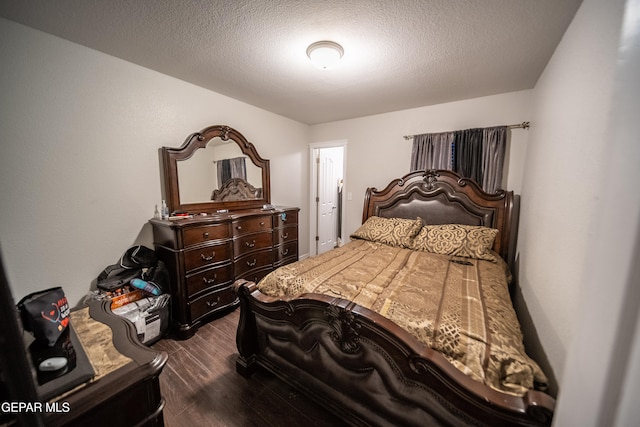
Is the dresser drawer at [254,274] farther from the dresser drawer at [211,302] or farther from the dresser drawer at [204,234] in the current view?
the dresser drawer at [204,234]

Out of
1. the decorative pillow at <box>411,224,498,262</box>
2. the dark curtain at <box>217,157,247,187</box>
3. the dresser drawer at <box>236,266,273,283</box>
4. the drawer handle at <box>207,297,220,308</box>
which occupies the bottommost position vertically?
the drawer handle at <box>207,297,220,308</box>

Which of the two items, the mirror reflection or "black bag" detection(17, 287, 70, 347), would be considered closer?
"black bag" detection(17, 287, 70, 347)

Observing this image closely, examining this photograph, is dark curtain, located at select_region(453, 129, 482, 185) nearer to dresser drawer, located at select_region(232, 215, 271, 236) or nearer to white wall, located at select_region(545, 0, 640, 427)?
dresser drawer, located at select_region(232, 215, 271, 236)

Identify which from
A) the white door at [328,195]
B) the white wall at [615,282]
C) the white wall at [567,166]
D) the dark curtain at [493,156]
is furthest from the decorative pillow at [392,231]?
the white wall at [615,282]

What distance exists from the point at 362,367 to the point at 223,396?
3.40ft

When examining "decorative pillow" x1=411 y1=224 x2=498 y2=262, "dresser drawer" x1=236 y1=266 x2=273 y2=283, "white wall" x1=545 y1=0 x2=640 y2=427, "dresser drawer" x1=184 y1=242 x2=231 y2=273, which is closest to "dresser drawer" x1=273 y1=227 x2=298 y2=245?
"dresser drawer" x1=236 y1=266 x2=273 y2=283

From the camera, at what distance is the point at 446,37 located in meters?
1.63

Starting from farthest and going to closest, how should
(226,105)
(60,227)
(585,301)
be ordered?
(226,105)
(60,227)
(585,301)

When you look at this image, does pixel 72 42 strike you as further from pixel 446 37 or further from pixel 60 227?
pixel 446 37

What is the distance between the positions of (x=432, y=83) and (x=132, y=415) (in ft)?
10.4

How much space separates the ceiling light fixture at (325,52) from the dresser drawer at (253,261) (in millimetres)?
2061

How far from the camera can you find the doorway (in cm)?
417

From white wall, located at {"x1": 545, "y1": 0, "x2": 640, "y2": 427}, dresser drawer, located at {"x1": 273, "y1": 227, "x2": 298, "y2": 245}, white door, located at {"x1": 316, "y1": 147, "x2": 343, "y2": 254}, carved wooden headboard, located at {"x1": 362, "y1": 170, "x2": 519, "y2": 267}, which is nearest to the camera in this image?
white wall, located at {"x1": 545, "y1": 0, "x2": 640, "y2": 427}

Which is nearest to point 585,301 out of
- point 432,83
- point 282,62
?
point 282,62
